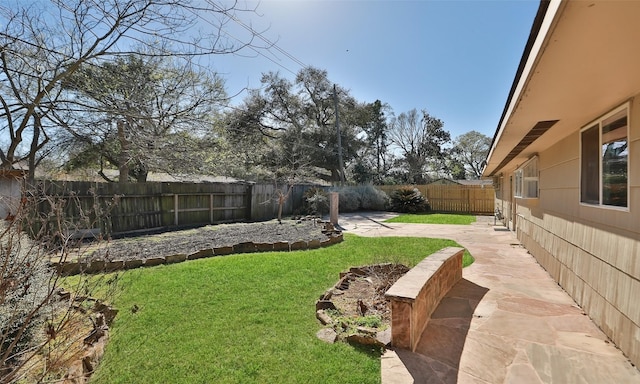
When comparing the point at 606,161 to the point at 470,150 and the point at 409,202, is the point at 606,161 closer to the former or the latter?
the point at 409,202

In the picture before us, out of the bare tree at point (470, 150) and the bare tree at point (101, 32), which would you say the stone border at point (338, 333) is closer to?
the bare tree at point (101, 32)

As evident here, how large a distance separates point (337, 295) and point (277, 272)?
138 centimetres

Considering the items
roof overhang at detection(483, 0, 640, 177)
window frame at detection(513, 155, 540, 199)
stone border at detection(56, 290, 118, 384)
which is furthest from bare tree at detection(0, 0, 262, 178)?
window frame at detection(513, 155, 540, 199)

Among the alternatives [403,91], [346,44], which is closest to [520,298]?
[346,44]

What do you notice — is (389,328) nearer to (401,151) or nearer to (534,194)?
(534,194)

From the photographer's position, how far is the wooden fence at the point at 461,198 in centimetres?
1706

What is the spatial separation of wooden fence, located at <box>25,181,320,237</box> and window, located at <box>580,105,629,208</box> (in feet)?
25.6

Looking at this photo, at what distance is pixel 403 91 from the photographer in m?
18.8

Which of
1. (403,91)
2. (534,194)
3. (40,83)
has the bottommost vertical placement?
(534,194)

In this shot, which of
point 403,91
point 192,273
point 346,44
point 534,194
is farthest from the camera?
point 403,91

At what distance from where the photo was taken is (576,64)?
1908mm

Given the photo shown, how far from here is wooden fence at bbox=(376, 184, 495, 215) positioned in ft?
56.0

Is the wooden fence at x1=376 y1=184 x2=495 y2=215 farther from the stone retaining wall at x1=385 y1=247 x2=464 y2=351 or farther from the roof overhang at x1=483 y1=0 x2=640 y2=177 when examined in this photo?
the stone retaining wall at x1=385 y1=247 x2=464 y2=351

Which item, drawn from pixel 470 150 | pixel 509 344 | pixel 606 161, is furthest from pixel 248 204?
pixel 470 150
